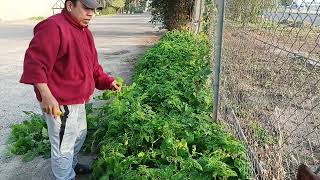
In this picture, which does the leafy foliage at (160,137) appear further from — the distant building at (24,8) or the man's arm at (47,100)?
the distant building at (24,8)

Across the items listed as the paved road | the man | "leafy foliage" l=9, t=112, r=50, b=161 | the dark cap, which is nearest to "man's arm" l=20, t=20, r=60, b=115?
the man

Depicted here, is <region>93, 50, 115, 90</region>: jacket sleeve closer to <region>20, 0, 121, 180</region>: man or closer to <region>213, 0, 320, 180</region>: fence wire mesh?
<region>20, 0, 121, 180</region>: man

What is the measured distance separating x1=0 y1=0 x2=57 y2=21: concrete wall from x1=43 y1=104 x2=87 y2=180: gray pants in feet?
99.5

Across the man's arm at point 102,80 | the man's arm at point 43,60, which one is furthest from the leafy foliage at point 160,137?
the man's arm at point 43,60

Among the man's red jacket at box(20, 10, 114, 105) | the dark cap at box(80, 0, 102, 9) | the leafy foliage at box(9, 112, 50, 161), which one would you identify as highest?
the dark cap at box(80, 0, 102, 9)

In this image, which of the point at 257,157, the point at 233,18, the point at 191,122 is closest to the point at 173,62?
the point at 233,18

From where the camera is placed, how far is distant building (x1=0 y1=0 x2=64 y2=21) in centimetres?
3195

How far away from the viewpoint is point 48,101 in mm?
2957

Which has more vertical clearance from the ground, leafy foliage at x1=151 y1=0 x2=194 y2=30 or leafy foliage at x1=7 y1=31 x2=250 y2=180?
leafy foliage at x1=151 y1=0 x2=194 y2=30

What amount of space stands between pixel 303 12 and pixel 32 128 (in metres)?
3.46

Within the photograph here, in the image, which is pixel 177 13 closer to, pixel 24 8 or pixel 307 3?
pixel 307 3

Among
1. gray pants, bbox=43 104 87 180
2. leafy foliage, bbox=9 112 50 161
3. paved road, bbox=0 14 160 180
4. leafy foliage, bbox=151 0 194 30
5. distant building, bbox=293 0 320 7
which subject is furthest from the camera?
leafy foliage, bbox=151 0 194 30

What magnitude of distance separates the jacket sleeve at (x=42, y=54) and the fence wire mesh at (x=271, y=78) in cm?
163

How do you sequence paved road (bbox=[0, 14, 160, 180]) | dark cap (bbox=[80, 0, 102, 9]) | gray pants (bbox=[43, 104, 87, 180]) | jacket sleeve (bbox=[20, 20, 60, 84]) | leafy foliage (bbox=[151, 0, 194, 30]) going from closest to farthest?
jacket sleeve (bbox=[20, 20, 60, 84]) < dark cap (bbox=[80, 0, 102, 9]) < gray pants (bbox=[43, 104, 87, 180]) < paved road (bbox=[0, 14, 160, 180]) < leafy foliage (bbox=[151, 0, 194, 30])
